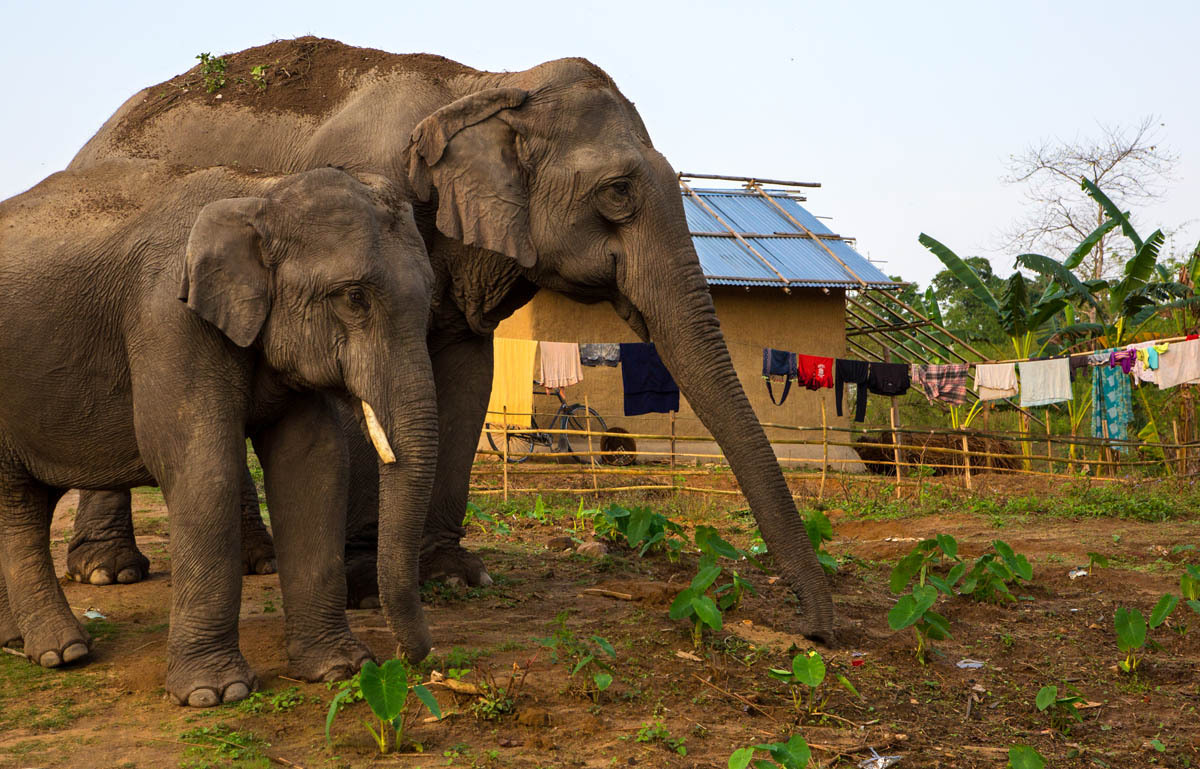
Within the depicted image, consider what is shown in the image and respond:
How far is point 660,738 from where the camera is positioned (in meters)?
4.30

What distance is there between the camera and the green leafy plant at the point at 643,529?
7316 millimetres

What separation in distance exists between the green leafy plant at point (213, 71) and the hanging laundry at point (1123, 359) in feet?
39.6

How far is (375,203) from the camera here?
4844 mm

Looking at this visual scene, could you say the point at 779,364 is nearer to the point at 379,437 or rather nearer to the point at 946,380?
the point at 946,380

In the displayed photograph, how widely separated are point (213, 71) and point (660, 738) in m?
4.83

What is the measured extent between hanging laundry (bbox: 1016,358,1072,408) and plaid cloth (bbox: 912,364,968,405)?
80cm

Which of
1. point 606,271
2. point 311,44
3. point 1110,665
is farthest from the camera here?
point 311,44

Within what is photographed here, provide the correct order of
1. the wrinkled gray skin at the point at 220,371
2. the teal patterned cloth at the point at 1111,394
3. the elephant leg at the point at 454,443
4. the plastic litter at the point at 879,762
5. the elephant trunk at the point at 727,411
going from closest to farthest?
1. the plastic litter at the point at 879,762
2. the wrinkled gray skin at the point at 220,371
3. the elephant trunk at the point at 727,411
4. the elephant leg at the point at 454,443
5. the teal patterned cloth at the point at 1111,394

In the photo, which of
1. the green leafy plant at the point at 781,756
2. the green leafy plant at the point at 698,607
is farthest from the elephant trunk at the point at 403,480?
the green leafy plant at the point at 781,756

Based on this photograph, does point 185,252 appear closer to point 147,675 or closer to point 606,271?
point 147,675

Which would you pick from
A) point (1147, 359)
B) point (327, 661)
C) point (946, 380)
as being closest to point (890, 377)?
point (946, 380)

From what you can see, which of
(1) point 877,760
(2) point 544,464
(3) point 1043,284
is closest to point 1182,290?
(2) point 544,464

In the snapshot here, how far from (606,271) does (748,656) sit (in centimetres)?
213

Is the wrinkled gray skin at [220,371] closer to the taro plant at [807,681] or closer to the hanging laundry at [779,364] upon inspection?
the taro plant at [807,681]
